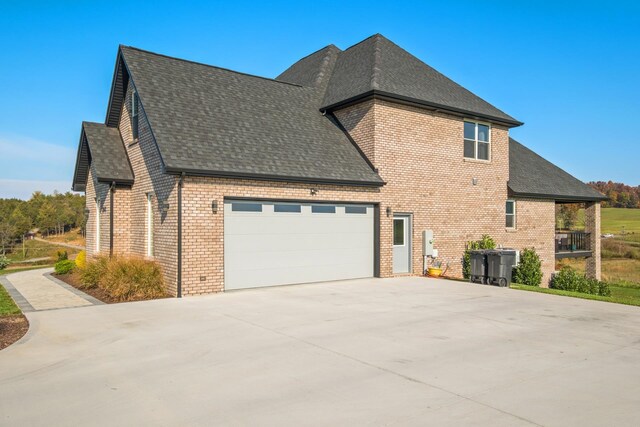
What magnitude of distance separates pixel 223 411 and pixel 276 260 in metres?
9.02

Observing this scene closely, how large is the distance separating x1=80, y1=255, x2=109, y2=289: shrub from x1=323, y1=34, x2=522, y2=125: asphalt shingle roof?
9515mm

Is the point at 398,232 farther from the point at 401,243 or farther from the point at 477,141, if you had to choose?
the point at 477,141

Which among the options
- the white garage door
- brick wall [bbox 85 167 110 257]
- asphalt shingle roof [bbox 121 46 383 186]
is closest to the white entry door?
the white garage door

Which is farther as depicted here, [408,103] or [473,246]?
[473,246]

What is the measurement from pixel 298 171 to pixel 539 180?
14308 millimetres

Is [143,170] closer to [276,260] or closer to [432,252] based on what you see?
[276,260]

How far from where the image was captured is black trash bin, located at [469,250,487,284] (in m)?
15.7

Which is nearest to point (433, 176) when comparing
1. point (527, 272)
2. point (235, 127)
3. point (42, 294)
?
point (527, 272)

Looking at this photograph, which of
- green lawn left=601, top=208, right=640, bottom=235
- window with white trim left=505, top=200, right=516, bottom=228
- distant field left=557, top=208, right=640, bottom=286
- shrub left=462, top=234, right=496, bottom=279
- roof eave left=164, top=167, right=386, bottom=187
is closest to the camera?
roof eave left=164, top=167, right=386, bottom=187

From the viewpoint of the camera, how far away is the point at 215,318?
935cm

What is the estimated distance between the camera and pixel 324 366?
6.26m

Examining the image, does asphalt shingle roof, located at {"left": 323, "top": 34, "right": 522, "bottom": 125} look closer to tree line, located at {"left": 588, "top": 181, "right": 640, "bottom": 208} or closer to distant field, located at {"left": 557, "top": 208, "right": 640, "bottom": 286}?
distant field, located at {"left": 557, "top": 208, "right": 640, "bottom": 286}

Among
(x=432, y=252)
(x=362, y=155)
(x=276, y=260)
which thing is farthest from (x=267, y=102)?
(x=432, y=252)

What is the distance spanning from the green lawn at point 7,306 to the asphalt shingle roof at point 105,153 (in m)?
4.44
